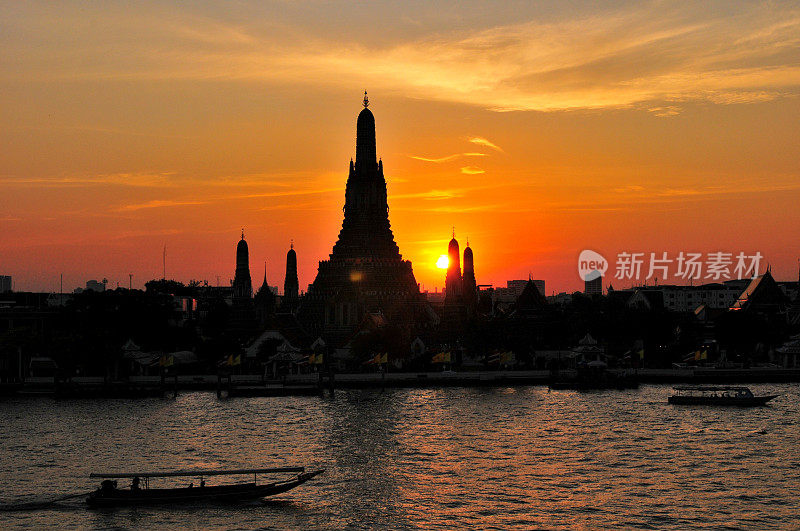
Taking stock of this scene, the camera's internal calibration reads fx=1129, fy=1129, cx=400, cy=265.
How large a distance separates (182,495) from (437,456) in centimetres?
2228

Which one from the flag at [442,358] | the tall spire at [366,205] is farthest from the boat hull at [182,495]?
the tall spire at [366,205]

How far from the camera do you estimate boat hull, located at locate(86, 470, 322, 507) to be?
60.3 meters

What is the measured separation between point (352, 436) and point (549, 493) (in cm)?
2495

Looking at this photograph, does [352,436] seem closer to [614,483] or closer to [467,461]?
[467,461]

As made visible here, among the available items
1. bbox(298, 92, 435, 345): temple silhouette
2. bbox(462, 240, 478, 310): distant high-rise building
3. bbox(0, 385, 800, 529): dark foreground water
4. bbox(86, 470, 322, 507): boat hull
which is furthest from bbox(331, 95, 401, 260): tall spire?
bbox(86, 470, 322, 507): boat hull

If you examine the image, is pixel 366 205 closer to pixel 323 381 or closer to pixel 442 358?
pixel 442 358

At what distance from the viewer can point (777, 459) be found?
7731 cm

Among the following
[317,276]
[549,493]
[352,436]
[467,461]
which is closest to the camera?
[549,493]

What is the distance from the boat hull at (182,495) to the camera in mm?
60312

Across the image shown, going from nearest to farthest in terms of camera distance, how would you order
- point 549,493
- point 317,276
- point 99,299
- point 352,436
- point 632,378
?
point 549,493 < point 352,436 < point 632,378 < point 99,299 < point 317,276

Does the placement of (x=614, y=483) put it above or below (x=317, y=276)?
below

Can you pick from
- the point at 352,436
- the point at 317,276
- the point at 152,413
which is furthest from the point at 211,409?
the point at 317,276

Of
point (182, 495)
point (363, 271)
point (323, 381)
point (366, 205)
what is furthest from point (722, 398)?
point (366, 205)

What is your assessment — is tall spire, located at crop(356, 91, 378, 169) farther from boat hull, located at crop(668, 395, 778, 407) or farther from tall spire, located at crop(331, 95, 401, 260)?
boat hull, located at crop(668, 395, 778, 407)
